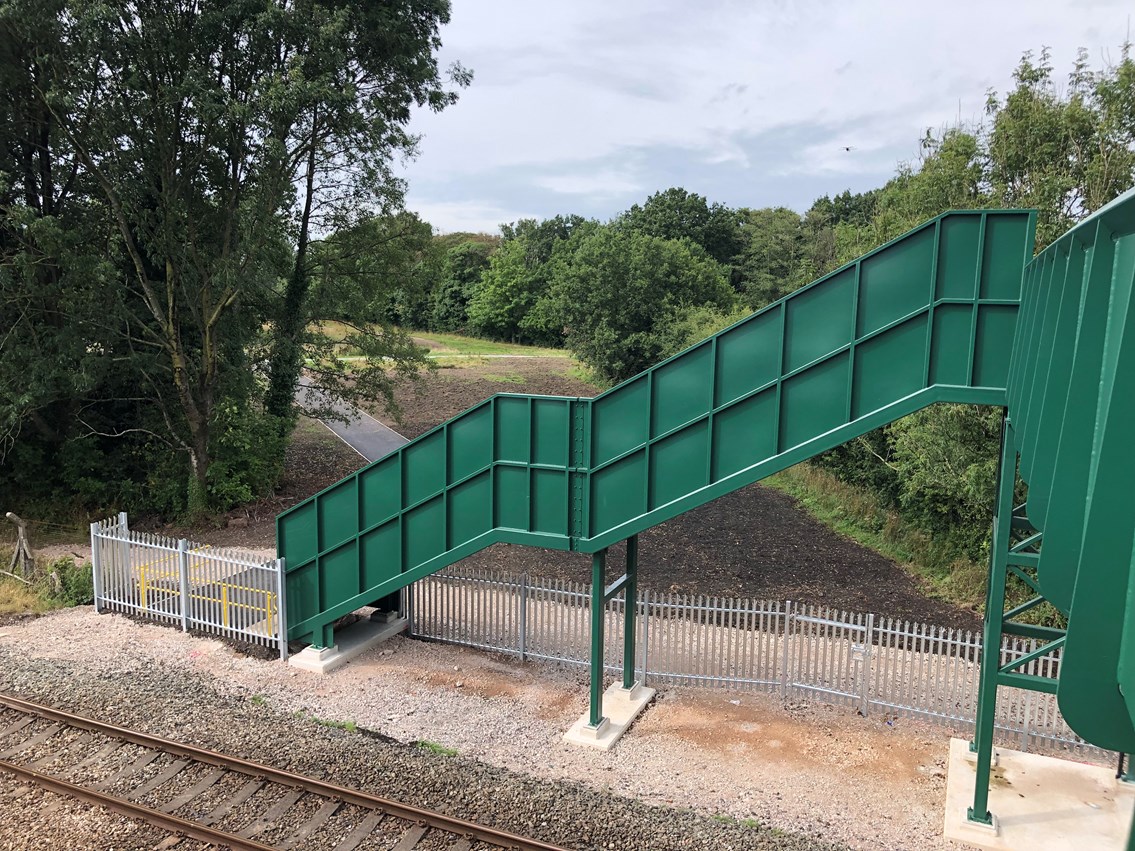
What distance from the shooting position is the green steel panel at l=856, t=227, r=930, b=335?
1000 centimetres

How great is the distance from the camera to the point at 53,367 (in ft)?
67.9

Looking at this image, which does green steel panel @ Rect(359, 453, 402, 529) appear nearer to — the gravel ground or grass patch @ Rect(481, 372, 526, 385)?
the gravel ground

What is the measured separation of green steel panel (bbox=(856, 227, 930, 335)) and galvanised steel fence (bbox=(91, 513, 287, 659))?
10.8 metres

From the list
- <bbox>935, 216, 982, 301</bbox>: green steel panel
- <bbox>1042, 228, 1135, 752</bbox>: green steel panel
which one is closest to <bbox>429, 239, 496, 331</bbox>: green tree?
<bbox>935, 216, 982, 301</bbox>: green steel panel

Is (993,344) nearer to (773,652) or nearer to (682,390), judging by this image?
(682,390)

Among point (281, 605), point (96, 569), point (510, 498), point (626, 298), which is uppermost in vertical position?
point (626, 298)

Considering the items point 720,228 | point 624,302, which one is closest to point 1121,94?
point 624,302

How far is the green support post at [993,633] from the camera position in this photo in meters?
9.66

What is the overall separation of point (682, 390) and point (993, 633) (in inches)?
193

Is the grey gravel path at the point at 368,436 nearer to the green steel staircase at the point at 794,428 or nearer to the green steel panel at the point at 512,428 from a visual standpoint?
the green steel staircase at the point at 794,428

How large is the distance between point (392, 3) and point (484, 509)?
53.3ft

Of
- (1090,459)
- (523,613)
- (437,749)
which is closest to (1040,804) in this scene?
(437,749)

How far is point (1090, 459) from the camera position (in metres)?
4.04

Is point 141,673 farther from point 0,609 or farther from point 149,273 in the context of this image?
point 149,273
